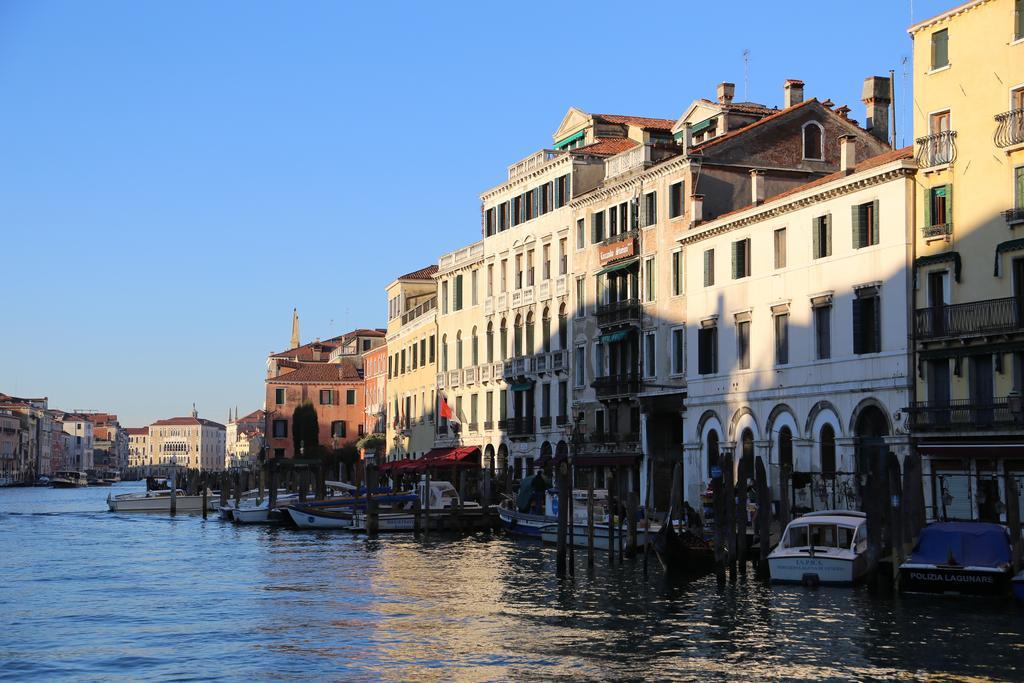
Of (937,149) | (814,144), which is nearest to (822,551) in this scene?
(937,149)

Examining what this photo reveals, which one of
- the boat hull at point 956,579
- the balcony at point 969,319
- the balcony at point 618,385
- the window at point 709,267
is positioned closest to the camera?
the boat hull at point 956,579

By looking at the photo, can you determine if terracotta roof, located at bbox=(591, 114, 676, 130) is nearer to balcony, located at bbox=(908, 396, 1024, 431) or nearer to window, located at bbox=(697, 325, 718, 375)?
window, located at bbox=(697, 325, 718, 375)

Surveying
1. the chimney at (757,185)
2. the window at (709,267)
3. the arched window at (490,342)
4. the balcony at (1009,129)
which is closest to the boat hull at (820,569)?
the balcony at (1009,129)

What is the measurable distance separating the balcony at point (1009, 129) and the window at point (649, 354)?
17.0 metres

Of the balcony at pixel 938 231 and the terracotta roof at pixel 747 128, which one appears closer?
the balcony at pixel 938 231

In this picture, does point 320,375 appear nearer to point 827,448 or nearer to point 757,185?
point 757,185

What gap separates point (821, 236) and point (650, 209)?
34.9ft

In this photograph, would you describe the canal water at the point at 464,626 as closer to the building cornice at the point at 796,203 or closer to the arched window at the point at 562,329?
the building cornice at the point at 796,203

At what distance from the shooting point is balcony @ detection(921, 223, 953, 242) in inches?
1395

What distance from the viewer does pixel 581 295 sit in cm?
5550

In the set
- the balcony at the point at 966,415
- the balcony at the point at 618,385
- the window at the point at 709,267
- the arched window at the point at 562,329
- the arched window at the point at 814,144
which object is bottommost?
the balcony at the point at 966,415

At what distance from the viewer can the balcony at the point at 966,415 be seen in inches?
1303

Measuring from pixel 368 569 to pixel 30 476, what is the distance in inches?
6340

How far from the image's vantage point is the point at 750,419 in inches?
1709
